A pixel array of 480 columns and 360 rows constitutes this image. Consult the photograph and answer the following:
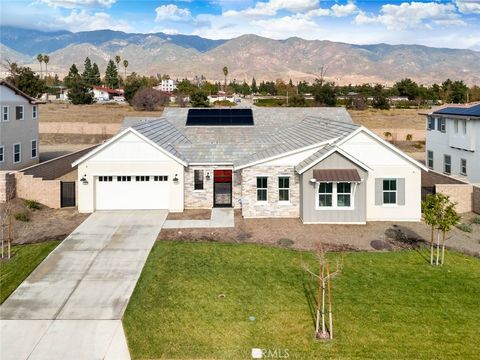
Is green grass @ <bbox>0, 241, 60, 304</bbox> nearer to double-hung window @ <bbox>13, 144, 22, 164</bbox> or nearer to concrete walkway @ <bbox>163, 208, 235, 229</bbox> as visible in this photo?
concrete walkway @ <bbox>163, 208, 235, 229</bbox>

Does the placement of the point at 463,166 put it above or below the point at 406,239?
above

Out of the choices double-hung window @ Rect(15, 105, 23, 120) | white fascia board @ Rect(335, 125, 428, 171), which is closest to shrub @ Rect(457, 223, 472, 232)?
white fascia board @ Rect(335, 125, 428, 171)

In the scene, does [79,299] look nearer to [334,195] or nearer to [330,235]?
[330,235]

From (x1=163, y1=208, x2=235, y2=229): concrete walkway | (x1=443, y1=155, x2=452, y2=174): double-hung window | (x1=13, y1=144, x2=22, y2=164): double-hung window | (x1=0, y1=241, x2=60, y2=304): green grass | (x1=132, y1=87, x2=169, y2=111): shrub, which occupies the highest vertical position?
(x1=132, y1=87, x2=169, y2=111): shrub

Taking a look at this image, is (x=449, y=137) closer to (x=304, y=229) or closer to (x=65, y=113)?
(x=304, y=229)

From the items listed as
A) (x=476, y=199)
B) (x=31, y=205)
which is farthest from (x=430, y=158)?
(x=31, y=205)

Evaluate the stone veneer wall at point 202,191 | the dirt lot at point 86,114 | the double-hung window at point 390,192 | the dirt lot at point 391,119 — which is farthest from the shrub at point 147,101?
the double-hung window at point 390,192
